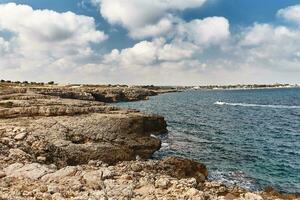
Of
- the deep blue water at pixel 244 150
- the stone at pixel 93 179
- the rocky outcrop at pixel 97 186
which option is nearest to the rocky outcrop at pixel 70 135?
the rocky outcrop at pixel 97 186

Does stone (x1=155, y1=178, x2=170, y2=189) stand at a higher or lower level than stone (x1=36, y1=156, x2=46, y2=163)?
higher

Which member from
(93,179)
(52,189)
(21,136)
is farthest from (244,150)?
(52,189)

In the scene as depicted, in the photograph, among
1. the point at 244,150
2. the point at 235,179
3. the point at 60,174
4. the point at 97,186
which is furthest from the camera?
the point at 244,150

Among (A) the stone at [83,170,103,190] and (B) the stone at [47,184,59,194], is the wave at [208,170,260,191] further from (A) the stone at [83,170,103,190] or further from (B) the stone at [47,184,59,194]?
(B) the stone at [47,184,59,194]

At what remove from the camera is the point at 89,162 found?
24750 millimetres

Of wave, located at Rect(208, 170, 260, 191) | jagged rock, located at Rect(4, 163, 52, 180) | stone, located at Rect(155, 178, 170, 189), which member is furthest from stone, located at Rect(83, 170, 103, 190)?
wave, located at Rect(208, 170, 260, 191)

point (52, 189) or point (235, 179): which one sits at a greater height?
point (52, 189)

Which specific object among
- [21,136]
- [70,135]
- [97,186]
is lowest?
[97,186]

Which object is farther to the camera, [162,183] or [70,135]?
[70,135]

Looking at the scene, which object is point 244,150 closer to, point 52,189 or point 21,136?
point 21,136

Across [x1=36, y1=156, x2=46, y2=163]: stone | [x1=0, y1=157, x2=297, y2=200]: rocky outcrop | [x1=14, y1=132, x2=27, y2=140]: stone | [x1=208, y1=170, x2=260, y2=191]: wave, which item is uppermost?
[x1=14, y1=132, x2=27, y2=140]: stone

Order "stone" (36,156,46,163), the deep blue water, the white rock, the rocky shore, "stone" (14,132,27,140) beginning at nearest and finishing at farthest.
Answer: the rocky shore < the white rock < "stone" (36,156,46,163) < "stone" (14,132,27,140) < the deep blue water

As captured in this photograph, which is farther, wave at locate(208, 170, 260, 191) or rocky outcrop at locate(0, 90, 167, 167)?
wave at locate(208, 170, 260, 191)

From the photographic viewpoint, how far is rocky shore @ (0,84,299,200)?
17.7 meters
